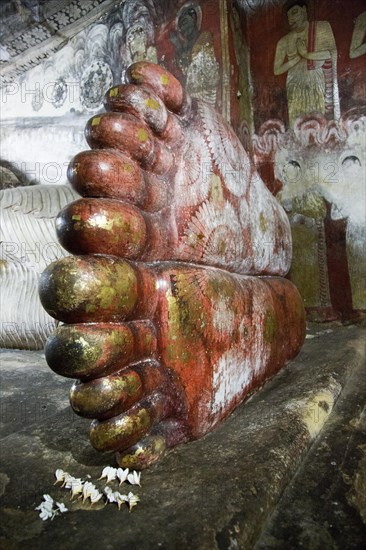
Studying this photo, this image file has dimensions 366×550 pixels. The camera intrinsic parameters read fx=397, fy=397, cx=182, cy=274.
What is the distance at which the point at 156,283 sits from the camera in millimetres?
570

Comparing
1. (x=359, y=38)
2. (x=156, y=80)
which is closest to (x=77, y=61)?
(x=359, y=38)

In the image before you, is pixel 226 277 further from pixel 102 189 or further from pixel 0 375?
pixel 0 375

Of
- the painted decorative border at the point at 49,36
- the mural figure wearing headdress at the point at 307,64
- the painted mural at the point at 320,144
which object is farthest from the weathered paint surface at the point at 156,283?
the painted decorative border at the point at 49,36

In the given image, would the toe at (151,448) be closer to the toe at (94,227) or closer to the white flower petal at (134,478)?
the white flower petal at (134,478)

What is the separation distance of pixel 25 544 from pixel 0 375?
725 millimetres

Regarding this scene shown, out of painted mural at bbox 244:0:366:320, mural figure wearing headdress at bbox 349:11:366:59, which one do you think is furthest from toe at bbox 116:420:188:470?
mural figure wearing headdress at bbox 349:11:366:59

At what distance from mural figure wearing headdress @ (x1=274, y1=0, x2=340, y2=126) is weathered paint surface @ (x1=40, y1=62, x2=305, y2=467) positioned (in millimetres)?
1285

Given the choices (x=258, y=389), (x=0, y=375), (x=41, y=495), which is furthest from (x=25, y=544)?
(x=0, y=375)

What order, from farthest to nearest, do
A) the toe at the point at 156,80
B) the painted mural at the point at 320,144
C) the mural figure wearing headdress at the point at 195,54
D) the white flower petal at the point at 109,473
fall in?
the mural figure wearing headdress at the point at 195,54 → the painted mural at the point at 320,144 → the toe at the point at 156,80 → the white flower petal at the point at 109,473

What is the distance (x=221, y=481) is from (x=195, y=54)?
7.04 feet

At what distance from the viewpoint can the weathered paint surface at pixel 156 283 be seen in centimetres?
47

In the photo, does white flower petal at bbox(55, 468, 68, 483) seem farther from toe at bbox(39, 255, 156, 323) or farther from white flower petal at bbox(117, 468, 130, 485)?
toe at bbox(39, 255, 156, 323)

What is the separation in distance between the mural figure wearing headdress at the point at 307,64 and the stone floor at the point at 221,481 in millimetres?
1518

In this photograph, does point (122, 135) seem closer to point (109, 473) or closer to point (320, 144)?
point (109, 473)
